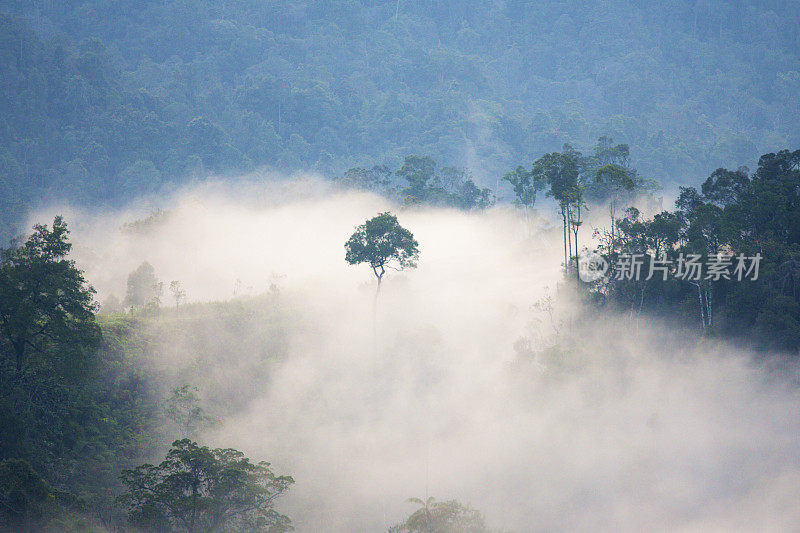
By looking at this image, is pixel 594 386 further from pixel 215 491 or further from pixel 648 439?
pixel 215 491

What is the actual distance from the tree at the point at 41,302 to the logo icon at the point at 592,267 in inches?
1647

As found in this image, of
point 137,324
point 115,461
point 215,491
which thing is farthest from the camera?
point 137,324

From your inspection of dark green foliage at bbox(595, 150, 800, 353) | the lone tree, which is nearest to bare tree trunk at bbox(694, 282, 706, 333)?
dark green foliage at bbox(595, 150, 800, 353)

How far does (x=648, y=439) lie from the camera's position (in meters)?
50.1

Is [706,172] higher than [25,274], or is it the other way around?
[706,172]

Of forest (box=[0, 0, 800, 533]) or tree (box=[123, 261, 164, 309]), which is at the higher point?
tree (box=[123, 261, 164, 309])

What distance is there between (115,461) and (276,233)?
7585 centimetres

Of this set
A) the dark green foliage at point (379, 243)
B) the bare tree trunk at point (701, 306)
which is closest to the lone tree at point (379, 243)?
the dark green foliage at point (379, 243)

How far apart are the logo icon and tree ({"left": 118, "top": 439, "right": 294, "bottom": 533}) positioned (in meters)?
35.2

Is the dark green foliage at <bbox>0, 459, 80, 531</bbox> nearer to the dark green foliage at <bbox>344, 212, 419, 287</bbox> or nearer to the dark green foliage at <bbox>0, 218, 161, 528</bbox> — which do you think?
the dark green foliage at <bbox>0, 218, 161, 528</bbox>

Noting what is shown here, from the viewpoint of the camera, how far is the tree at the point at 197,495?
33.7m

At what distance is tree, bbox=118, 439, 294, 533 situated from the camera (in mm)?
33719

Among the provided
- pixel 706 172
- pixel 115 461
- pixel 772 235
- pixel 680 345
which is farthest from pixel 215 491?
pixel 706 172

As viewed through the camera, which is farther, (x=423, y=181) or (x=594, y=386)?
(x=423, y=181)
